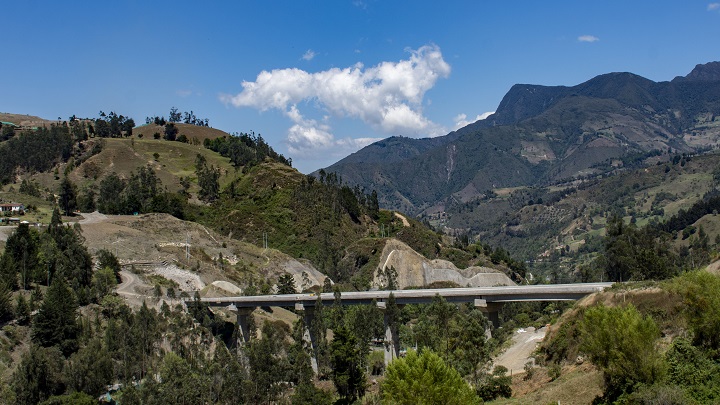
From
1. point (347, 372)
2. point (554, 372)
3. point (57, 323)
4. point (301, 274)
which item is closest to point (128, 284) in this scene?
point (57, 323)

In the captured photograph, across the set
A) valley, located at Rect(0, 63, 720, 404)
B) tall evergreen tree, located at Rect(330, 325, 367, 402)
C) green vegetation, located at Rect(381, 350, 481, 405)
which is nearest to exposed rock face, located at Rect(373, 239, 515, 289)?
valley, located at Rect(0, 63, 720, 404)

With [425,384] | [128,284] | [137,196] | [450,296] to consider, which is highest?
[137,196]

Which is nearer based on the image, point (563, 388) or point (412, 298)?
point (563, 388)

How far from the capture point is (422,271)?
151m

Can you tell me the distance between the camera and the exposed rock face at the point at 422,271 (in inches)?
5851

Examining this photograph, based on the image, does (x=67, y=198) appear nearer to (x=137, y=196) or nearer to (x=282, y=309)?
(x=137, y=196)

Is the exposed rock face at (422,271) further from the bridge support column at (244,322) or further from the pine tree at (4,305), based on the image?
the pine tree at (4,305)

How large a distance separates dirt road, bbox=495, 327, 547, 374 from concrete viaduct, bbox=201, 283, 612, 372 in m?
4.85

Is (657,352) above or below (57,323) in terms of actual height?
below

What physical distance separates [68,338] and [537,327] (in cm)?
6453

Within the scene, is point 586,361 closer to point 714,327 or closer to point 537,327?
point 714,327

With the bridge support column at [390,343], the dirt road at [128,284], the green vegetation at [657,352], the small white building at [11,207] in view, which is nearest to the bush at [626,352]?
the green vegetation at [657,352]

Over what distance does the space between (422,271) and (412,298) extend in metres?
60.2

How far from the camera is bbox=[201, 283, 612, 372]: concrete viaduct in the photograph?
252ft
